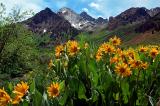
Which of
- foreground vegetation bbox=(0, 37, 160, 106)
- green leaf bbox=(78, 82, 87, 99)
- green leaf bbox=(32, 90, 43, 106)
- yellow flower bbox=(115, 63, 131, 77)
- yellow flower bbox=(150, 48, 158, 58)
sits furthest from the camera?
yellow flower bbox=(150, 48, 158, 58)

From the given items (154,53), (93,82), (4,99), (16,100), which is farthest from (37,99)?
(154,53)

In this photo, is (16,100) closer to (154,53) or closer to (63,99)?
(63,99)

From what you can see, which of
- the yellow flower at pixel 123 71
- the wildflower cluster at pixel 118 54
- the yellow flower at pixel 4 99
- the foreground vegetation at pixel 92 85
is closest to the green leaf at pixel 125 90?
the foreground vegetation at pixel 92 85

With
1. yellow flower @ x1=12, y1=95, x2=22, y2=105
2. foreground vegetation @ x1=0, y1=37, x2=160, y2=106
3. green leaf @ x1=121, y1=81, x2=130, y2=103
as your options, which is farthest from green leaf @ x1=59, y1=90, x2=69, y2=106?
green leaf @ x1=121, y1=81, x2=130, y2=103

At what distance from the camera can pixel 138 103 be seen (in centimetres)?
535

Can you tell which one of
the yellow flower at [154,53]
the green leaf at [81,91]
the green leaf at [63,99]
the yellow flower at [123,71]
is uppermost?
the yellow flower at [154,53]

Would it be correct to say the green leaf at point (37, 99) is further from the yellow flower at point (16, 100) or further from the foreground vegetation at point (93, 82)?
the yellow flower at point (16, 100)

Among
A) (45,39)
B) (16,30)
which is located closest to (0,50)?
(16,30)

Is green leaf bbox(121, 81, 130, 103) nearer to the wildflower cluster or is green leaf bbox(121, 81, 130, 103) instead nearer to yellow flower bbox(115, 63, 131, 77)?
yellow flower bbox(115, 63, 131, 77)

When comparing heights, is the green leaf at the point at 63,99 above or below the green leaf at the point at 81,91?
below

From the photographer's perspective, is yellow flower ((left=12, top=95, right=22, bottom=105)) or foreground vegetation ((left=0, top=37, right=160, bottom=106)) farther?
foreground vegetation ((left=0, top=37, right=160, bottom=106))

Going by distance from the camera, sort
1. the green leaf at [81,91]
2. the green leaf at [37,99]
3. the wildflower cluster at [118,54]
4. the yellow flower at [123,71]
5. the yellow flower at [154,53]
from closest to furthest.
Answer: the green leaf at [37,99] → the green leaf at [81,91] → the yellow flower at [123,71] → the wildflower cluster at [118,54] → the yellow flower at [154,53]

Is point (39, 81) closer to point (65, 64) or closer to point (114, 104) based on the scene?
point (65, 64)

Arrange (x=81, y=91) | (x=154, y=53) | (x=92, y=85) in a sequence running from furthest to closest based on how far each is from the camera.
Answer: (x=154, y=53)
(x=92, y=85)
(x=81, y=91)
